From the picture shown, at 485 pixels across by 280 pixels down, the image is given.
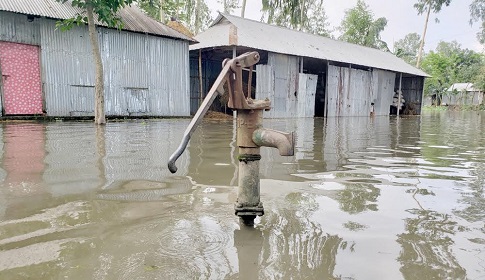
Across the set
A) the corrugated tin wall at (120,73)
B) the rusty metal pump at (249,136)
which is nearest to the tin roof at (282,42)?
the corrugated tin wall at (120,73)

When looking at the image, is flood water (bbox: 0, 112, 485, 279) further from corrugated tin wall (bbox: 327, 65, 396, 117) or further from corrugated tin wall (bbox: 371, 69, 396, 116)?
corrugated tin wall (bbox: 371, 69, 396, 116)

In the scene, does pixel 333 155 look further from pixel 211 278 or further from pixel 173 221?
pixel 211 278

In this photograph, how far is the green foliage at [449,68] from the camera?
42.5 metres

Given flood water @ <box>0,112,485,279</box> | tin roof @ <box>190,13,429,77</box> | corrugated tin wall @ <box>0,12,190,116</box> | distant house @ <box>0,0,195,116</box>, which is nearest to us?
flood water @ <box>0,112,485,279</box>

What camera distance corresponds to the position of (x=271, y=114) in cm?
1656

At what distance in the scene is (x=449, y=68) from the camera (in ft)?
143

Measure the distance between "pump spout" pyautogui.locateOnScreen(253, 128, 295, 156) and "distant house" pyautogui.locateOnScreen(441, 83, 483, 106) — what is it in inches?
1875

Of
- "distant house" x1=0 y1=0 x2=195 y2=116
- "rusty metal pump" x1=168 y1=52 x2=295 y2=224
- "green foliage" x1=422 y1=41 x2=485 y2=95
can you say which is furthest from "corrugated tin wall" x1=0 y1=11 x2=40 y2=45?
"green foliage" x1=422 y1=41 x2=485 y2=95

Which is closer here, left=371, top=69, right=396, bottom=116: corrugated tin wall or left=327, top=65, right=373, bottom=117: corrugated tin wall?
left=327, top=65, right=373, bottom=117: corrugated tin wall

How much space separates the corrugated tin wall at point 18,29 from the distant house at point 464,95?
44605 millimetres

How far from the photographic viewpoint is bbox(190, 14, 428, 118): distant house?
16.0m

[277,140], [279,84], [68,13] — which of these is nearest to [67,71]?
[68,13]

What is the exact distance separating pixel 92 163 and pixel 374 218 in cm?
307

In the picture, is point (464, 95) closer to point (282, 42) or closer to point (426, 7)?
point (426, 7)
